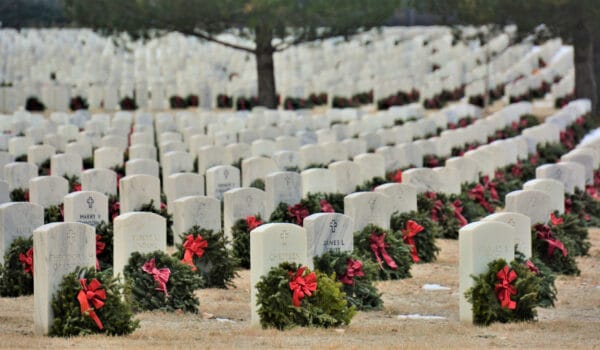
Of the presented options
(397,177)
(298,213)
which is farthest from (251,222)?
(397,177)

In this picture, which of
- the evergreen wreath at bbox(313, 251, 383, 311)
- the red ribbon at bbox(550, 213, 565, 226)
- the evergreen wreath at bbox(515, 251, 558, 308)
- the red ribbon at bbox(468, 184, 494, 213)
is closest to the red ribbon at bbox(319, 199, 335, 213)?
the red ribbon at bbox(550, 213, 565, 226)

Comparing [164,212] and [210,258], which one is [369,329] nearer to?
[210,258]

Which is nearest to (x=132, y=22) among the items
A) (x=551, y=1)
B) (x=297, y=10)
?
(x=297, y=10)

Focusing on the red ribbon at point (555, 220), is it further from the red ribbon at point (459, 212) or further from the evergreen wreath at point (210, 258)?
the evergreen wreath at point (210, 258)

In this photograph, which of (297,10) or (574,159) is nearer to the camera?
(574,159)

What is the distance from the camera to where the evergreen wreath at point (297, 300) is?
35.4ft

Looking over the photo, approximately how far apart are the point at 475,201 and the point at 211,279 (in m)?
6.06

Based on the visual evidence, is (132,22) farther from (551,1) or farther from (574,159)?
(574,159)

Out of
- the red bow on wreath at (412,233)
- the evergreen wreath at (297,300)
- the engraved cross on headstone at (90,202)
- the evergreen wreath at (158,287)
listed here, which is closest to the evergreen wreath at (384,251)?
the red bow on wreath at (412,233)

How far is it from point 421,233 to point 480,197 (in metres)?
3.47

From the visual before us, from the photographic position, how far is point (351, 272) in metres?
12.2

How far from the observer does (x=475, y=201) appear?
18547 millimetres

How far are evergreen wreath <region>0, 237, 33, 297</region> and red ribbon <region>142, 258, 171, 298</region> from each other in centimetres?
134

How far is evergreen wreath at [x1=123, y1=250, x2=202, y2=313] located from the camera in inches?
467
